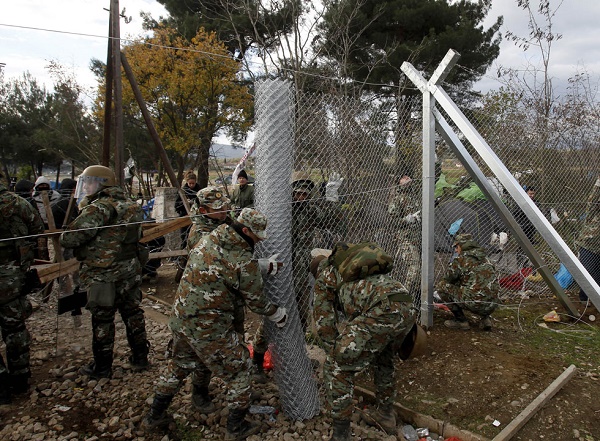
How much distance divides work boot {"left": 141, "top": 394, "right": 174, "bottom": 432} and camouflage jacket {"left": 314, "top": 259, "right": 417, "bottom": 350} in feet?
3.71

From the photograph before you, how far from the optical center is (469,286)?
4.21 m

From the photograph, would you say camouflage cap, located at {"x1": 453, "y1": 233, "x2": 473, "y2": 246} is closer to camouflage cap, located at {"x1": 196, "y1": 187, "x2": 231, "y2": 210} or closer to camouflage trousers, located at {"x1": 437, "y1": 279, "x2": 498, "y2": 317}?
camouflage trousers, located at {"x1": 437, "y1": 279, "x2": 498, "y2": 317}

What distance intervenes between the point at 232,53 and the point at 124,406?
1465cm

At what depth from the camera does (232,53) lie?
15414 millimetres

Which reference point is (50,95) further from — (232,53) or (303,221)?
(303,221)

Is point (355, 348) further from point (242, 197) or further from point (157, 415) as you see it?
point (242, 197)

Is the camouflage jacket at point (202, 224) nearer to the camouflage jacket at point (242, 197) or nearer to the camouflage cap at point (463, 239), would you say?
the camouflage jacket at point (242, 197)

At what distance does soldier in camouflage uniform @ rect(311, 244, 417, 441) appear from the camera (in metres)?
2.54

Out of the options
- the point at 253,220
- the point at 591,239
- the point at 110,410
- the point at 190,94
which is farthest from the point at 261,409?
the point at 190,94

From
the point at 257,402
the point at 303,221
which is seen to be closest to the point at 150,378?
the point at 257,402

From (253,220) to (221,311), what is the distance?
0.63 meters

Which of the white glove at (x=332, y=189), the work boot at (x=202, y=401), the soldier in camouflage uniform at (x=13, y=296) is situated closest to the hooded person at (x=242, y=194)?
the white glove at (x=332, y=189)

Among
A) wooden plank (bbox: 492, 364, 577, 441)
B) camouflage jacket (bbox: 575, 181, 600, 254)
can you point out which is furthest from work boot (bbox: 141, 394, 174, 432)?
camouflage jacket (bbox: 575, 181, 600, 254)

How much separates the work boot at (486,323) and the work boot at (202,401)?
2.84m
